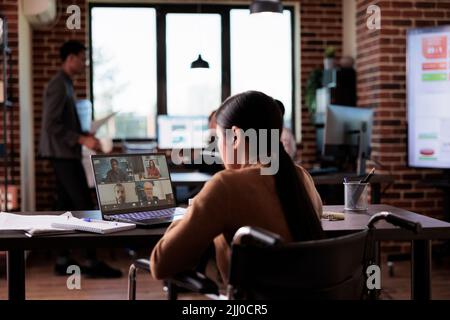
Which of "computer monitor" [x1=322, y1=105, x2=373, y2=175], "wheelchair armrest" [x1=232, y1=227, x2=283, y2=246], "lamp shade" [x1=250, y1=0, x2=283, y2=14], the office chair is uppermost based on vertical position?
"lamp shade" [x1=250, y1=0, x2=283, y2=14]

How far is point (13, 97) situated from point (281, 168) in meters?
3.76

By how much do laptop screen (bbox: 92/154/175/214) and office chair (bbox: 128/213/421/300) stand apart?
2.92 ft

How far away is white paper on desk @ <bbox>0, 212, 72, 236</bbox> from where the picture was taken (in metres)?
2.10

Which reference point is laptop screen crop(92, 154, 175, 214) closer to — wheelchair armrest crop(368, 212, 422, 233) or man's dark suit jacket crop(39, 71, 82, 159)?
wheelchair armrest crop(368, 212, 422, 233)

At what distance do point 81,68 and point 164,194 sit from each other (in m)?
2.68

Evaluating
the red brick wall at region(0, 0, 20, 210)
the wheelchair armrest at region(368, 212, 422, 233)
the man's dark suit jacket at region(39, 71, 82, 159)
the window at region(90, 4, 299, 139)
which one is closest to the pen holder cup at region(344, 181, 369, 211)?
the wheelchair armrest at region(368, 212, 422, 233)

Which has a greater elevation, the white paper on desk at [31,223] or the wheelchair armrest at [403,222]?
the wheelchair armrest at [403,222]

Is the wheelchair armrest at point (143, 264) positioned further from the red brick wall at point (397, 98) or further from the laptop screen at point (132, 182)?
the red brick wall at point (397, 98)

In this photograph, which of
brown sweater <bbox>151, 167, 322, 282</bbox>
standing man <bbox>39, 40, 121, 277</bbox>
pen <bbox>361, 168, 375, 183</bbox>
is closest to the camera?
brown sweater <bbox>151, 167, 322, 282</bbox>

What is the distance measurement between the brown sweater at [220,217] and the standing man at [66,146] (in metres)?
3.04

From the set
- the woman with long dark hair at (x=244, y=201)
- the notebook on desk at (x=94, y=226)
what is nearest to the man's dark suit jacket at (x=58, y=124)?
the notebook on desk at (x=94, y=226)

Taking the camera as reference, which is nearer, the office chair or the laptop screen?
the office chair

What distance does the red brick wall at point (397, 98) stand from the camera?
5.21 meters
